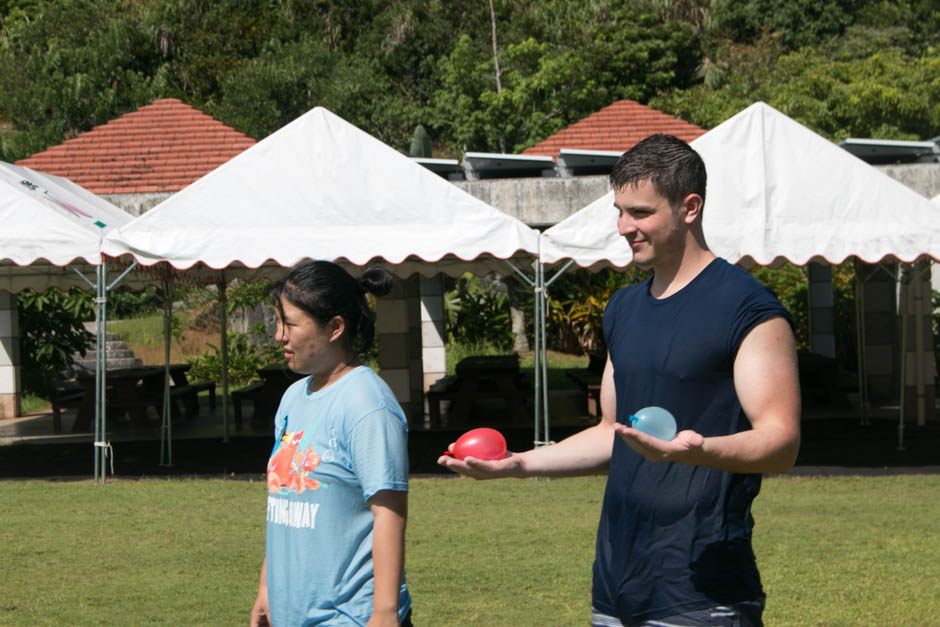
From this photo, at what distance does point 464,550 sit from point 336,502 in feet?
15.0

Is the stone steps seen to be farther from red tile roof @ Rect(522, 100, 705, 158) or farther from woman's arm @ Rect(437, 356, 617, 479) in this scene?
woman's arm @ Rect(437, 356, 617, 479)

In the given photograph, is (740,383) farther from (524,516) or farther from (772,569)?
(524,516)

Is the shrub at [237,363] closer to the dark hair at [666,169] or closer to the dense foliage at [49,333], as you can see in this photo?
the dense foliage at [49,333]

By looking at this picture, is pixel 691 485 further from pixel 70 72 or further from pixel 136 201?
pixel 70 72

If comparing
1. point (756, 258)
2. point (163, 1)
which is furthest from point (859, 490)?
point (163, 1)

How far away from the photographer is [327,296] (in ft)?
8.75

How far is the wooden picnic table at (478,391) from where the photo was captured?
43.3ft

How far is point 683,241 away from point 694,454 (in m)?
0.62

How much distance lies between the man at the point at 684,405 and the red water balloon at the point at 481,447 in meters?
0.04

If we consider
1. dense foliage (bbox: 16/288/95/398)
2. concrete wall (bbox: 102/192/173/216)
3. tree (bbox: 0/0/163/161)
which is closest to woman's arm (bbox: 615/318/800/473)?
concrete wall (bbox: 102/192/173/216)

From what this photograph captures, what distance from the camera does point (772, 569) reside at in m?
6.34

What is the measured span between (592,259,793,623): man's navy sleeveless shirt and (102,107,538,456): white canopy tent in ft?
21.3

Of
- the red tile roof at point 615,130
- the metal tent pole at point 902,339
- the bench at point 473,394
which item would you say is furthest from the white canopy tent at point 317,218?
the red tile roof at point 615,130

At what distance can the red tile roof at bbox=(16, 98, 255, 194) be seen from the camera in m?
17.6
